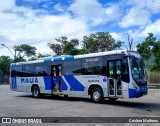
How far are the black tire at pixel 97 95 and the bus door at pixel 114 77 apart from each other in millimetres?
767

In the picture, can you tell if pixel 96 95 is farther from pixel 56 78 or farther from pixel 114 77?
pixel 56 78

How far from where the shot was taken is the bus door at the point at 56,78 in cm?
2028

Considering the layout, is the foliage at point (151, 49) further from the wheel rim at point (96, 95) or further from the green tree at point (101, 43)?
the wheel rim at point (96, 95)

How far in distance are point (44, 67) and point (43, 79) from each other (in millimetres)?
922

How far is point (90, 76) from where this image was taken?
58.2 feet

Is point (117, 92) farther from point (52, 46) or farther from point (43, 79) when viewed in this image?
point (52, 46)

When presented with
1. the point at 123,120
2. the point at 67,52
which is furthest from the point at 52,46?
the point at 123,120

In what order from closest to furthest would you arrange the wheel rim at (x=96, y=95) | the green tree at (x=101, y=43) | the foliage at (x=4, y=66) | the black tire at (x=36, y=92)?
the wheel rim at (x=96, y=95) → the black tire at (x=36, y=92) → the green tree at (x=101, y=43) → the foliage at (x=4, y=66)

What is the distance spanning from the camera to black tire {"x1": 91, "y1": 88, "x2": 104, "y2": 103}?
17062 millimetres

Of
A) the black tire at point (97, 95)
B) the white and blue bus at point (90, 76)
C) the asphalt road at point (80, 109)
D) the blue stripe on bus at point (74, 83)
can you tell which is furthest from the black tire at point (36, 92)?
the black tire at point (97, 95)

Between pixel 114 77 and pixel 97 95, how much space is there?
1.83 m

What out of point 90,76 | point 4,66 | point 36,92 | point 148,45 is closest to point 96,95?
point 90,76

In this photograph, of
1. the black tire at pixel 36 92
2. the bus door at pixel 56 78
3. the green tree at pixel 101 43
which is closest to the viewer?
the bus door at pixel 56 78

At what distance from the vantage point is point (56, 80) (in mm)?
20578
